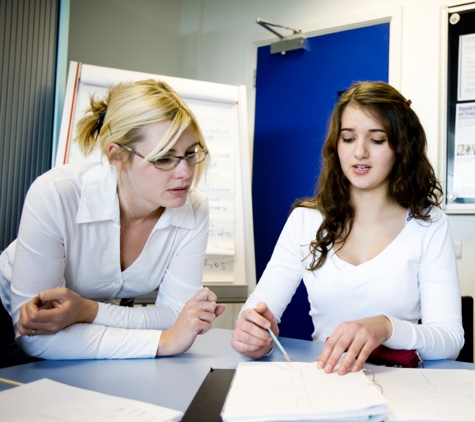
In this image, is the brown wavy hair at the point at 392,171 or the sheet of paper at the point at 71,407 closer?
the sheet of paper at the point at 71,407

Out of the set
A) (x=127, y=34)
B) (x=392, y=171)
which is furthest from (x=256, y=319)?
(x=127, y=34)

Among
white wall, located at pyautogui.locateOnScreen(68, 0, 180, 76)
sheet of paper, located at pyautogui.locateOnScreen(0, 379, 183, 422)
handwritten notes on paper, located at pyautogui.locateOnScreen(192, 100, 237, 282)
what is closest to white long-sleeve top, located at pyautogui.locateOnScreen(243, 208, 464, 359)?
sheet of paper, located at pyautogui.locateOnScreen(0, 379, 183, 422)

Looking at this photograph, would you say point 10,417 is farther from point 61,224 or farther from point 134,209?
point 134,209

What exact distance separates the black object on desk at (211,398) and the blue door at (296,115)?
1.94m

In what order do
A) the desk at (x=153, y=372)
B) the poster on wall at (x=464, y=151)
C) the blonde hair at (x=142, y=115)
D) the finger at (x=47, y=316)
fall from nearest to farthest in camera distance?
the desk at (x=153, y=372) < the finger at (x=47, y=316) < the blonde hair at (x=142, y=115) < the poster on wall at (x=464, y=151)

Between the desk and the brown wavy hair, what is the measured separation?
14.9 inches

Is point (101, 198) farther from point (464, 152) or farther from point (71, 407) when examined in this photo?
point (464, 152)

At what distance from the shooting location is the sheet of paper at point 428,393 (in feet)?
2.13

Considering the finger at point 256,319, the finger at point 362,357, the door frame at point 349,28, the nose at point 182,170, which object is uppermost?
the door frame at point 349,28

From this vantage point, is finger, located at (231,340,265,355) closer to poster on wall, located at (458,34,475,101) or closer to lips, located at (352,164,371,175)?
lips, located at (352,164,371,175)

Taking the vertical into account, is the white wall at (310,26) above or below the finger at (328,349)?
above

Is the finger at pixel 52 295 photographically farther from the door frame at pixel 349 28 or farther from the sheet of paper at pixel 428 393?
the door frame at pixel 349 28

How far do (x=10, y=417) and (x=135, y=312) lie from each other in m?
0.50

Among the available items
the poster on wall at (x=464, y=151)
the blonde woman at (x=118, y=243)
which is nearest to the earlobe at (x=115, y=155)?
the blonde woman at (x=118, y=243)
